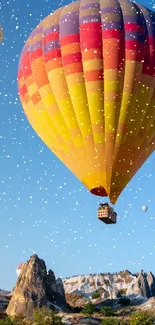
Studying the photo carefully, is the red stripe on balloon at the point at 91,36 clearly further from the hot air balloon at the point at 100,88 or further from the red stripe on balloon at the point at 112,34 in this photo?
the red stripe on balloon at the point at 112,34

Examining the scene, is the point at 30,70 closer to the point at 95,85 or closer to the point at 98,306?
the point at 95,85

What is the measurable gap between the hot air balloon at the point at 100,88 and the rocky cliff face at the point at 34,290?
35.7 metres

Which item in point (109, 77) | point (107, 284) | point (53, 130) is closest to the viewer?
point (109, 77)

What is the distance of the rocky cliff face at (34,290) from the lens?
212 feet

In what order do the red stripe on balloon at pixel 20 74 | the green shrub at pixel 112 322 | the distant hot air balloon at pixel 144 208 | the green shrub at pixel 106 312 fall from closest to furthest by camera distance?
1. the red stripe on balloon at pixel 20 74
2. the distant hot air balloon at pixel 144 208
3. the green shrub at pixel 112 322
4. the green shrub at pixel 106 312

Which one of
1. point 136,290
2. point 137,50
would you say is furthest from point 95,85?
point 136,290

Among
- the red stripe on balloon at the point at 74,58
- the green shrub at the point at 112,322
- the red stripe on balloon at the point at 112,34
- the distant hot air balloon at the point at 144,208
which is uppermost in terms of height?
the red stripe on balloon at the point at 112,34

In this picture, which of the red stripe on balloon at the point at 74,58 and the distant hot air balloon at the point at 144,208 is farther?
the distant hot air balloon at the point at 144,208

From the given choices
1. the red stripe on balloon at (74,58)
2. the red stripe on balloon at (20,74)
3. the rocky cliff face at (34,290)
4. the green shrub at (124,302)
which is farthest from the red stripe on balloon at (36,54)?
the green shrub at (124,302)

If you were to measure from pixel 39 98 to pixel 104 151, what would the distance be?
634 centimetres

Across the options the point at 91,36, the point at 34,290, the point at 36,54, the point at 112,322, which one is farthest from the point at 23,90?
the point at 34,290

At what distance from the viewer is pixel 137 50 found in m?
33.0

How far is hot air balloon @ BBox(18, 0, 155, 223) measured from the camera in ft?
107

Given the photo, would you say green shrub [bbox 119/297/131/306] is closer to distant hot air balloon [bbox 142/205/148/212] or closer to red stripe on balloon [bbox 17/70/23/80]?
distant hot air balloon [bbox 142/205/148/212]
